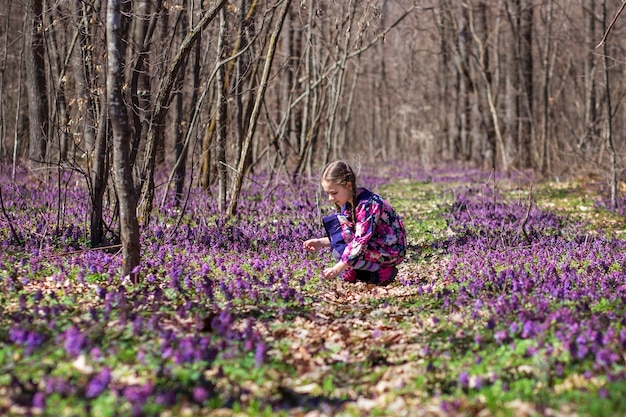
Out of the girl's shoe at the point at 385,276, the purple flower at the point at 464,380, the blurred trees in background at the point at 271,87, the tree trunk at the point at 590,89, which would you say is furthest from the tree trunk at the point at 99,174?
the tree trunk at the point at 590,89

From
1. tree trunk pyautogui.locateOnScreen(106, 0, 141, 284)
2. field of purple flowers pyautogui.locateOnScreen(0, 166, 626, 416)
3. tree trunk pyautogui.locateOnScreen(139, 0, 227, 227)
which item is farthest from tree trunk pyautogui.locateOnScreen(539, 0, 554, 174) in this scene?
tree trunk pyautogui.locateOnScreen(106, 0, 141, 284)

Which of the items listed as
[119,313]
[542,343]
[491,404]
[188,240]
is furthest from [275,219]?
[491,404]

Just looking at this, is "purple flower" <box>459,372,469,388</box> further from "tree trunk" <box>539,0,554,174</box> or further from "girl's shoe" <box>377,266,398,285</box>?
"tree trunk" <box>539,0,554,174</box>

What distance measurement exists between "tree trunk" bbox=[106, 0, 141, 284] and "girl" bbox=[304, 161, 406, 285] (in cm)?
193

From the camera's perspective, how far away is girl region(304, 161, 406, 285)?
7.00 metres

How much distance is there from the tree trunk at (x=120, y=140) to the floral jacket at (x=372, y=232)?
2180 millimetres

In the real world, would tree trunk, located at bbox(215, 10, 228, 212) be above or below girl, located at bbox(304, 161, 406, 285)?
above

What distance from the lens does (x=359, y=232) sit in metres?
7.16

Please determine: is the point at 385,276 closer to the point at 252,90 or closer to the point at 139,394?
the point at 139,394

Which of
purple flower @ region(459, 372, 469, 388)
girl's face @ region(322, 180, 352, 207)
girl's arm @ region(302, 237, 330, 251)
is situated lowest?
purple flower @ region(459, 372, 469, 388)

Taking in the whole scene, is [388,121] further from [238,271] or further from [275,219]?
[238,271]

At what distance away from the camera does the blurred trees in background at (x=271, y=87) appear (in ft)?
31.3

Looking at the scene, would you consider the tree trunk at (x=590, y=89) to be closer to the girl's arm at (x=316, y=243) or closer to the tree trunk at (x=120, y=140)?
the girl's arm at (x=316, y=243)

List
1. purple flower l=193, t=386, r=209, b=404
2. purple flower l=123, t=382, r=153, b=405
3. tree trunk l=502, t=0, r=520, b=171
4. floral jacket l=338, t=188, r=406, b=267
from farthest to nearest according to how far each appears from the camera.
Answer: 1. tree trunk l=502, t=0, r=520, b=171
2. floral jacket l=338, t=188, r=406, b=267
3. purple flower l=193, t=386, r=209, b=404
4. purple flower l=123, t=382, r=153, b=405
